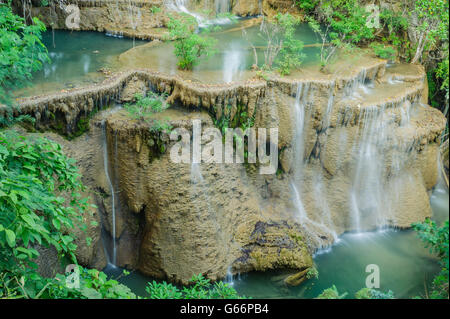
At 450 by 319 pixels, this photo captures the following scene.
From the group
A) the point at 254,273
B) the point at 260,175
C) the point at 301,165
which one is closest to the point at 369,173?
the point at 301,165

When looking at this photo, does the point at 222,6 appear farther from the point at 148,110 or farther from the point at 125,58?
the point at 148,110

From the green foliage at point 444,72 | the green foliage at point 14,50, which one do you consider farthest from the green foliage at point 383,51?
the green foliage at point 14,50

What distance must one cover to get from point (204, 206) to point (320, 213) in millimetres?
3823

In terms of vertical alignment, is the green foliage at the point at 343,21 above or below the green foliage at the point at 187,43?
above

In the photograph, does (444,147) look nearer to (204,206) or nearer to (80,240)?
(204,206)

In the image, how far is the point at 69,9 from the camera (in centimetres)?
1388

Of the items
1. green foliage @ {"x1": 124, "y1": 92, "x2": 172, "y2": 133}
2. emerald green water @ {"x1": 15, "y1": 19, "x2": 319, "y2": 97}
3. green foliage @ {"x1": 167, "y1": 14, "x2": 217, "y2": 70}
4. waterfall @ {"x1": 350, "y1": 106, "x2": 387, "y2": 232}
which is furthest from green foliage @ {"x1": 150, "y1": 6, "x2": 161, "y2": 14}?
waterfall @ {"x1": 350, "y1": 106, "x2": 387, "y2": 232}

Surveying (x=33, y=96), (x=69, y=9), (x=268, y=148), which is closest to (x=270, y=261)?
(x=268, y=148)

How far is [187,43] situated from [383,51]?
648 centimetres

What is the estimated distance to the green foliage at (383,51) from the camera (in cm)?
1290

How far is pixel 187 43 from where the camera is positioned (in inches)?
426

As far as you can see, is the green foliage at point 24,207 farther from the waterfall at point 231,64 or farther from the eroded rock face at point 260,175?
the waterfall at point 231,64

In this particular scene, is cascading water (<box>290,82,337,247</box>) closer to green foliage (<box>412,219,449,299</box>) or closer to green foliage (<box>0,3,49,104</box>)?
green foliage (<box>412,219,449,299</box>)

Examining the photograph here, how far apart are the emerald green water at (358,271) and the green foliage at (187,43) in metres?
5.72
